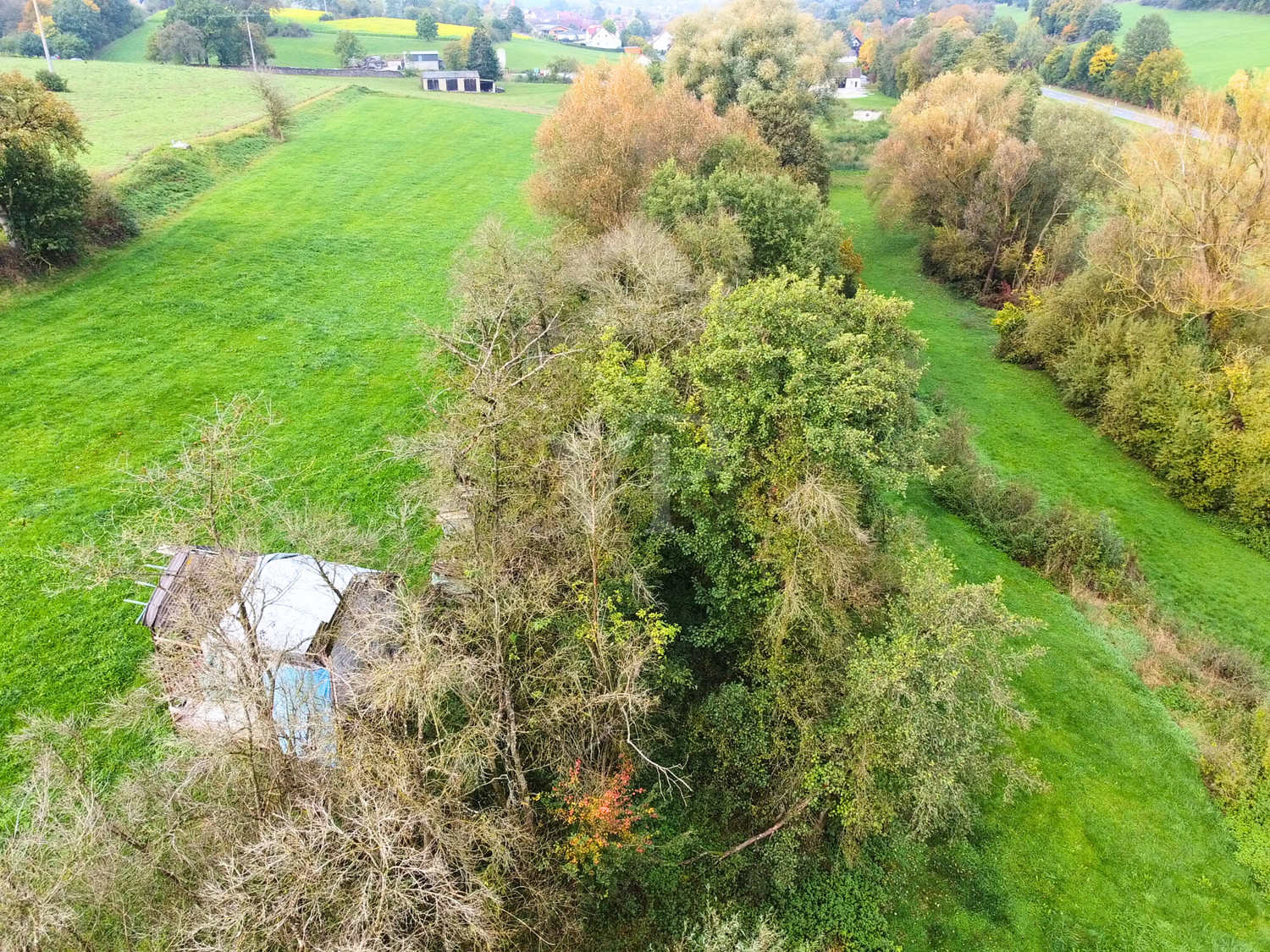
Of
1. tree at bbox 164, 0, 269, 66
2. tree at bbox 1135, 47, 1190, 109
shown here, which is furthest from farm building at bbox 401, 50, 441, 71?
tree at bbox 1135, 47, 1190, 109

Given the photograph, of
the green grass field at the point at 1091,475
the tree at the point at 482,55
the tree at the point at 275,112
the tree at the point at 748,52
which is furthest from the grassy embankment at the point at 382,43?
the green grass field at the point at 1091,475

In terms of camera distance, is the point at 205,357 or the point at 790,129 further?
Result: the point at 790,129

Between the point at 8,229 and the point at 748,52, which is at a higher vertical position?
the point at 748,52

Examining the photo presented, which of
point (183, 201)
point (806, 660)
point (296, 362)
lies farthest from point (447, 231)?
point (806, 660)

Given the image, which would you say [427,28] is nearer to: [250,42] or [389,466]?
[250,42]

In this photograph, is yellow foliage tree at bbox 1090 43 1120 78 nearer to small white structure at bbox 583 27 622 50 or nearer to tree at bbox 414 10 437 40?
tree at bbox 414 10 437 40

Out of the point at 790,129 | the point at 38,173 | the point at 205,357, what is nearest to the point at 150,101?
the point at 38,173

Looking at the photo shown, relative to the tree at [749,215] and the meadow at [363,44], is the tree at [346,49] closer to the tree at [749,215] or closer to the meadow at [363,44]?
the meadow at [363,44]
